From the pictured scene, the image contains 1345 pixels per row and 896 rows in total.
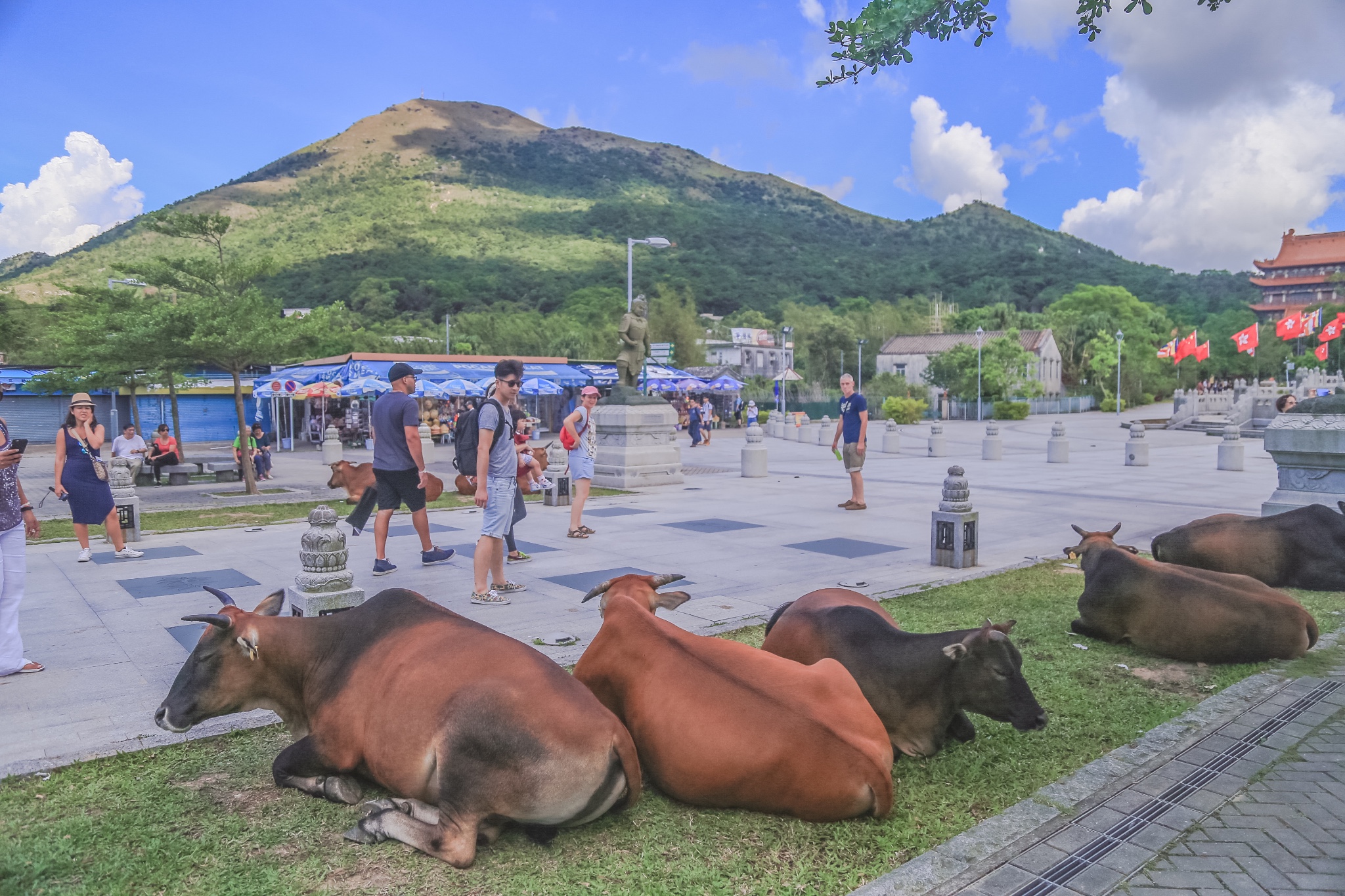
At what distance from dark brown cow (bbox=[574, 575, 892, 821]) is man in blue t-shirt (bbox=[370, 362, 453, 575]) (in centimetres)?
502

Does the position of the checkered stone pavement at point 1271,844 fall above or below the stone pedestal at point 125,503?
below

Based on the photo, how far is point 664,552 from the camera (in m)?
9.53

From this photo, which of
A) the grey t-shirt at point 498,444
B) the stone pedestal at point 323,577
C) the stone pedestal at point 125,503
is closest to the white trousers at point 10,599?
the stone pedestal at point 323,577

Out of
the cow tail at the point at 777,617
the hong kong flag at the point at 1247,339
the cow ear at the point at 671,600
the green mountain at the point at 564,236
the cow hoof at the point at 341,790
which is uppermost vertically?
the green mountain at the point at 564,236

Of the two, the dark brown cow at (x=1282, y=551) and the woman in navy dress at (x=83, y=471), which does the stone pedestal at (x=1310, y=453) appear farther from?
the woman in navy dress at (x=83, y=471)

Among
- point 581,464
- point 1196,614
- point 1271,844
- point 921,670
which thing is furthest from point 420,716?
point 581,464

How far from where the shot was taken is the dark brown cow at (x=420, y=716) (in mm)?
3193

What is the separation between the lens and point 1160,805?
12.1 feet

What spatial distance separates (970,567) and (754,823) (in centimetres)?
582

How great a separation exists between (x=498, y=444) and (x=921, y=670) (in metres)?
4.36

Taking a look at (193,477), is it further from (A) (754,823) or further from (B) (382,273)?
(B) (382,273)

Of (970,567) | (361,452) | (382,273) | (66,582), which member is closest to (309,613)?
(66,582)

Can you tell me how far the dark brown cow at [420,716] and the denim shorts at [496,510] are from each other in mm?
3130

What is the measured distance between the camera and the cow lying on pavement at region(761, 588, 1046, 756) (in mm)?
3918
